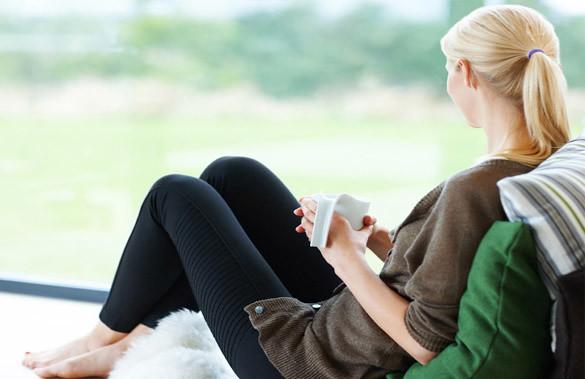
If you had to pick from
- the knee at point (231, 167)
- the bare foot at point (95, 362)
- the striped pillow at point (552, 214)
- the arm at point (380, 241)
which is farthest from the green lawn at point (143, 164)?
the striped pillow at point (552, 214)

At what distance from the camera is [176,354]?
2.08 meters

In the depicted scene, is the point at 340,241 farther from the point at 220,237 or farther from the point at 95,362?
the point at 95,362

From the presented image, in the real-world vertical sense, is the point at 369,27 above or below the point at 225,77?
above

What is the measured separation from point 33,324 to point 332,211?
1.72 meters

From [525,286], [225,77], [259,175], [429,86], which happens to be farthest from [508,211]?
[225,77]

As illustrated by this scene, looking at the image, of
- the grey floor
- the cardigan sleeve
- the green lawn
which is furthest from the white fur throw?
the green lawn

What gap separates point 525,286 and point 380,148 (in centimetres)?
170

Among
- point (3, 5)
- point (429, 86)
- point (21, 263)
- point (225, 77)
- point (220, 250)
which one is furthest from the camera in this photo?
point (21, 263)

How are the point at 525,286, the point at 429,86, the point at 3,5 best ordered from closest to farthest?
the point at 525,286 < the point at 429,86 < the point at 3,5

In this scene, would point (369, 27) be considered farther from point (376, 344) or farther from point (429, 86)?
point (376, 344)

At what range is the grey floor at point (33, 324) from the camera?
258cm

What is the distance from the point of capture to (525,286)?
4.40 ft

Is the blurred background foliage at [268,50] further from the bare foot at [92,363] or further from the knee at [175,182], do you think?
the bare foot at [92,363]

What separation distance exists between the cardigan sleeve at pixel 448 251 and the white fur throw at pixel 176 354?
0.76m
